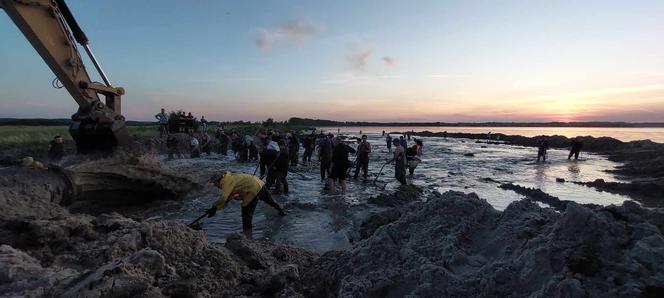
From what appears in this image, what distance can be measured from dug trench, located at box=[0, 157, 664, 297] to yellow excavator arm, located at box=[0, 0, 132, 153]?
3.49 m

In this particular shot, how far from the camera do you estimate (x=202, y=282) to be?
416 centimetres

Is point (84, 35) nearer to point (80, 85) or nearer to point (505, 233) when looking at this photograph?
point (80, 85)

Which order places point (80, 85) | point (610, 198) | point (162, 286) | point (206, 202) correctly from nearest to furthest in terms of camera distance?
1. point (162, 286)
2. point (80, 85)
3. point (206, 202)
4. point (610, 198)

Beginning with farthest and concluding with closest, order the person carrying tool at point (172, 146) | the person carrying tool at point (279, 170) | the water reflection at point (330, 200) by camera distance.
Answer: the person carrying tool at point (172, 146)
the person carrying tool at point (279, 170)
the water reflection at point (330, 200)

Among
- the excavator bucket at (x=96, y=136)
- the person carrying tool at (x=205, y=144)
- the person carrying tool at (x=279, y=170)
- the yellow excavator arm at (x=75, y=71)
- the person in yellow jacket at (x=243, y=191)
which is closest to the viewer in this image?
the person in yellow jacket at (x=243, y=191)

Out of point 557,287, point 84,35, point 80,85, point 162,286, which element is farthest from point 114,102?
point 557,287

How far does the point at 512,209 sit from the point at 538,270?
1334 millimetres

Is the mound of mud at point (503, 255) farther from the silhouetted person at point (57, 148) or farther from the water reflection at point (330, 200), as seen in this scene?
the silhouetted person at point (57, 148)

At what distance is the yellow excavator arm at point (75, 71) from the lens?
861cm

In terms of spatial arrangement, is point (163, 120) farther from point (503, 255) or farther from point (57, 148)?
point (503, 255)

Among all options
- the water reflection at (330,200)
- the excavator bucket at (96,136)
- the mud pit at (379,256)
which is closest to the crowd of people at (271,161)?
the water reflection at (330,200)

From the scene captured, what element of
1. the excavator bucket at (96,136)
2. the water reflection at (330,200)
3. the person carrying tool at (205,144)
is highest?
the excavator bucket at (96,136)

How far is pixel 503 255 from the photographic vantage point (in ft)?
12.1

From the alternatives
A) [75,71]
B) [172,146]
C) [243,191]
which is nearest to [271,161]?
[243,191]
